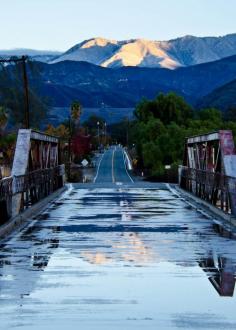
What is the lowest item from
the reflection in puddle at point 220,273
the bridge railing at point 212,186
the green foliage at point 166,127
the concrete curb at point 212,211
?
A: the concrete curb at point 212,211

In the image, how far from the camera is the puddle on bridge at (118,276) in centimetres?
1027

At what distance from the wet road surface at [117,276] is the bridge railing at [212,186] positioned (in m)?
1.56

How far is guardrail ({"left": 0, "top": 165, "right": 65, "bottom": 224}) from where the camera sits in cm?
2389

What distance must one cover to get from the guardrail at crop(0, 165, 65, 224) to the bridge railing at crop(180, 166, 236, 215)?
20.2 ft

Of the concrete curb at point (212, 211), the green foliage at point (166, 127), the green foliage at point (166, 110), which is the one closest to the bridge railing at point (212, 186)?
the concrete curb at point (212, 211)

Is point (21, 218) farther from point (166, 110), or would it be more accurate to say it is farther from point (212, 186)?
point (166, 110)

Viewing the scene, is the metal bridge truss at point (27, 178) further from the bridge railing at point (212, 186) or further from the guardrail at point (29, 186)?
the bridge railing at point (212, 186)

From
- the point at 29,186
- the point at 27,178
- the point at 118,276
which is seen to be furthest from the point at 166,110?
the point at 118,276

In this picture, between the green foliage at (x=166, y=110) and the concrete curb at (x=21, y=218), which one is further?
the green foliage at (x=166, y=110)

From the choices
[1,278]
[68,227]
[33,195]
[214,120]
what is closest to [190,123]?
[214,120]

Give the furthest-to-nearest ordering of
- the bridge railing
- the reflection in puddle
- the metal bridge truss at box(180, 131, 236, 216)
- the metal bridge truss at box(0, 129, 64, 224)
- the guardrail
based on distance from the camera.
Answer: the metal bridge truss at box(180, 131, 236, 216) → the bridge railing → the metal bridge truss at box(0, 129, 64, 224) → the guardrail → the reflection in puddle

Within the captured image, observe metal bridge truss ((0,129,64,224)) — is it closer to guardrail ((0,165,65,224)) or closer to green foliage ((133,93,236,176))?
guardrail ((0,165,65,224))

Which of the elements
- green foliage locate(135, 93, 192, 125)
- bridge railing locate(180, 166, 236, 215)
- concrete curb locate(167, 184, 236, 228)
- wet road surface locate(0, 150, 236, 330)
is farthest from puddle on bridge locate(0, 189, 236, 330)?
green foliage locate(135, 93, 192, 125)

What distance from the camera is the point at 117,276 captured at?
13.6 m
